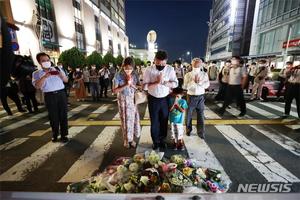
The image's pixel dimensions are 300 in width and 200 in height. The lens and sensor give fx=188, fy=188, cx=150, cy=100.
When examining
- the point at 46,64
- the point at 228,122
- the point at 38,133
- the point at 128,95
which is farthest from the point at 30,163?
the point at 228,122

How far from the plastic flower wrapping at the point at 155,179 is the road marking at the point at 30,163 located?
4.89 ft

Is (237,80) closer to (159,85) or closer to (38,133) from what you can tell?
(159,85)

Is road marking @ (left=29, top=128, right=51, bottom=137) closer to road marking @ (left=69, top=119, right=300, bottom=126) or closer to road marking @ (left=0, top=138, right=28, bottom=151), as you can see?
road marking @ (left=0, top=138, right=28, bottom=151)

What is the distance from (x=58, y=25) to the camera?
25984 millimetres

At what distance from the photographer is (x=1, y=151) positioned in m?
4.40

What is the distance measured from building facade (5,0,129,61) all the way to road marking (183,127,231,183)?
8816 mm

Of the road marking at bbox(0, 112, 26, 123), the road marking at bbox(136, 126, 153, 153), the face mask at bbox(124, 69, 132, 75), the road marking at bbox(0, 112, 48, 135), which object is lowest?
the road marking at bbox(0, 112, 26, 123)

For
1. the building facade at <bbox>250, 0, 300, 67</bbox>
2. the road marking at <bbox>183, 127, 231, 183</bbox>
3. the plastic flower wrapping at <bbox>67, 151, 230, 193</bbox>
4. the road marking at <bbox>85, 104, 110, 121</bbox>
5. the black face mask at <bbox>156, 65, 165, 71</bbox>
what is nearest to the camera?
the plastic flower wrapping at <bbox>67, 151, 230, 193</bbox>

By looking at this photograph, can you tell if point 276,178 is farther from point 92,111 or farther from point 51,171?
point 92,111

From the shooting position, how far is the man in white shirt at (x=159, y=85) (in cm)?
396

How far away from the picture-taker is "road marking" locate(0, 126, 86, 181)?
335cm

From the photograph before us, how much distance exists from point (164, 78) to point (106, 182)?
233 centimetres

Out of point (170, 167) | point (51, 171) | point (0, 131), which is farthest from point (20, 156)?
point (170, 167)

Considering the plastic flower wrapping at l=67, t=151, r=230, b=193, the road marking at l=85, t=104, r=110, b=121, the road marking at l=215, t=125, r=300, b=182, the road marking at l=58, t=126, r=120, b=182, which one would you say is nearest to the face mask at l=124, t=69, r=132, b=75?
the road marking at l=58, t=126, r=120, b=182
